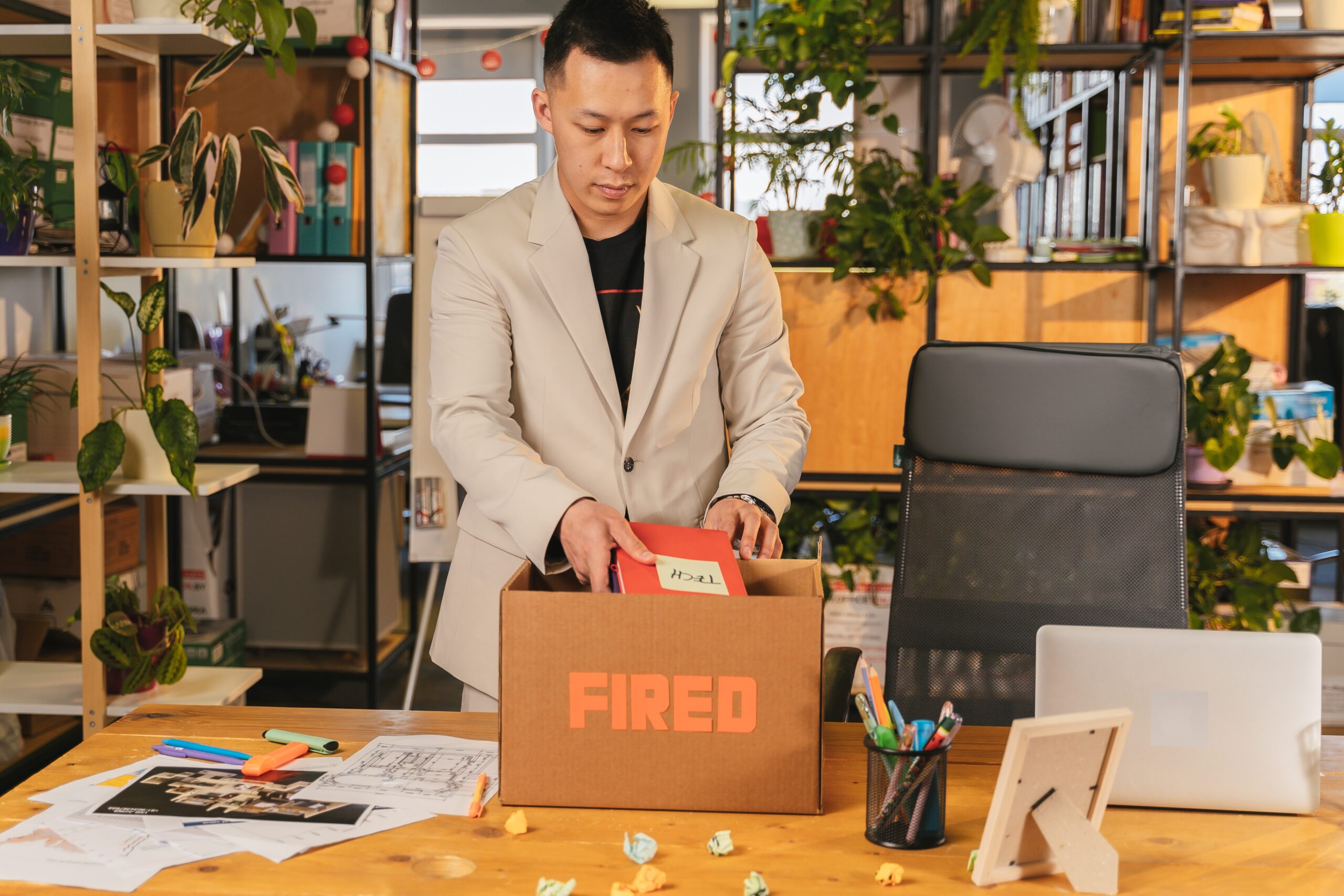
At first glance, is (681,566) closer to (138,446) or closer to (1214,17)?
(138,446)

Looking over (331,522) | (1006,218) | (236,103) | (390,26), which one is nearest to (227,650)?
(331,522)

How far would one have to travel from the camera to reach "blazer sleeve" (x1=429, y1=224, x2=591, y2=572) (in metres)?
1.45

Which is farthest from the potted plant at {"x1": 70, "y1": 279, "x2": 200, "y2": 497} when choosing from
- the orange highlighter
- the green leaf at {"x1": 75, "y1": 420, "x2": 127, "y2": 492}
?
the orange highlighter

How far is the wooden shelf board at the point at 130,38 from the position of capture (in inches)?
95.0

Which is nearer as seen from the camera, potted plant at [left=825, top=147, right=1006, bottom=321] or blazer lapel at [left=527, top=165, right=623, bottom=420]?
blazer lapel at [left=527, top=165, right=623, bottom=420]

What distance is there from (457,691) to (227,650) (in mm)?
780

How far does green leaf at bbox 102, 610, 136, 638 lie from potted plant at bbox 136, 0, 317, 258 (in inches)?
30.5

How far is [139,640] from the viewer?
257 cm

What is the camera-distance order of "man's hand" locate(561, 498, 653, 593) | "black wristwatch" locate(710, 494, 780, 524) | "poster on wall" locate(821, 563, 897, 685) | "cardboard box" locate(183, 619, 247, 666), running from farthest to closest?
1. "cardboard box" locate(183, 619, 247, 666)
2. "poster on wall" locate(821, 563, 897, 685)
3. "black wristwatch" locate(710, 494, 780, 524)
4. "man's hand" locate(561, 498, 653, 593)

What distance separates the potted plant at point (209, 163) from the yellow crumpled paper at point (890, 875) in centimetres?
195

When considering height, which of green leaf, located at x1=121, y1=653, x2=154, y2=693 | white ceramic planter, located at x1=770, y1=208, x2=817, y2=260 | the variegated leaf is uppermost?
the variegated leaf

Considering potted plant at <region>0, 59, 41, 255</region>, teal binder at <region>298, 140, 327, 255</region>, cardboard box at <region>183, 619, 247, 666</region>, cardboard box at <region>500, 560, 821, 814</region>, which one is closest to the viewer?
cardboard box at <region>500, 560, 821, 814</region>

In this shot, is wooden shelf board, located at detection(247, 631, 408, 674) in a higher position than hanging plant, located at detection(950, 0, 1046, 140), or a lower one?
lower

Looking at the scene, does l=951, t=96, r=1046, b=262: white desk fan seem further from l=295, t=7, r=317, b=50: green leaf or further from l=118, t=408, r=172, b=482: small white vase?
l=118, t=408, r=172, b=482: small white vase
